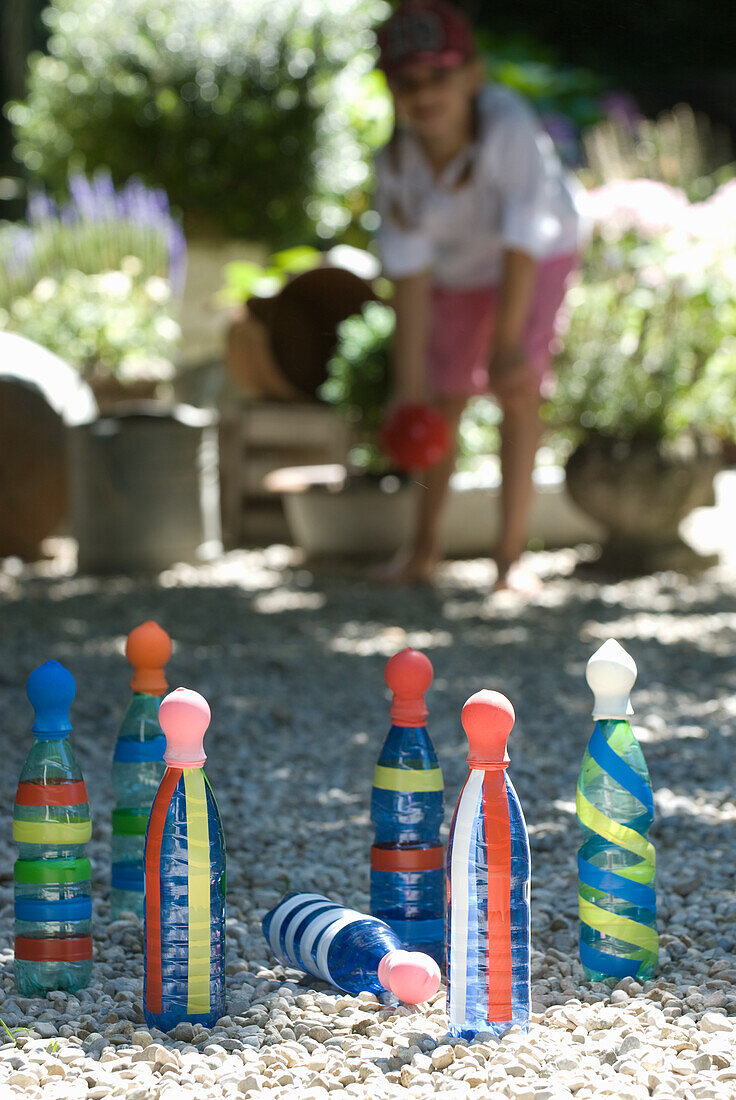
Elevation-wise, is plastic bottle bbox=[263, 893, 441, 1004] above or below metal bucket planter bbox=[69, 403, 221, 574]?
below

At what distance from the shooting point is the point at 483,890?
52.8 inches

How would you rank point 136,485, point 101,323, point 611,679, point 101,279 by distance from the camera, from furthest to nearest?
point 101,279
point 101,323
point 136,485
point 611,679

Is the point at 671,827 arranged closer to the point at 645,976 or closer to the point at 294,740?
the point at 645,976

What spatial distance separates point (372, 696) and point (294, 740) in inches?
15.5

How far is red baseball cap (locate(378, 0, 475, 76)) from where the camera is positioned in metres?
3.74

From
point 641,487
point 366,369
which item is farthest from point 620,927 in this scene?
point 366,369

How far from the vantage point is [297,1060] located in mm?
1309

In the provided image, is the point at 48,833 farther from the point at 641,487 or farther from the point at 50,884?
the point at 641,487

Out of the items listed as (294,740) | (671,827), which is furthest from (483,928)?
(294,740)

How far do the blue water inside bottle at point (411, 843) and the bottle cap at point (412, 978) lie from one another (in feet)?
0.69

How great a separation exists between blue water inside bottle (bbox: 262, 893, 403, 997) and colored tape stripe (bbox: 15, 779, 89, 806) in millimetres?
300

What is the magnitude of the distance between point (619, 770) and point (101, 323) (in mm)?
5434

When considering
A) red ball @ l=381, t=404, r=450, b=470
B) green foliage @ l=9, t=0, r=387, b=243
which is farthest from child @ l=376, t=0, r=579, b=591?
green foliage @ l=9, t=0, r=387, b=243

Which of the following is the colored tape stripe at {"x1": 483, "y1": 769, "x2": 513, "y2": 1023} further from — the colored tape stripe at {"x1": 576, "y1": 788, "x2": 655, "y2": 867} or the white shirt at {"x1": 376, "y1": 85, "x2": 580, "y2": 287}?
the white shirt at {"x1": 376, "y1": 85, "x2": 580, "y2": 287}
